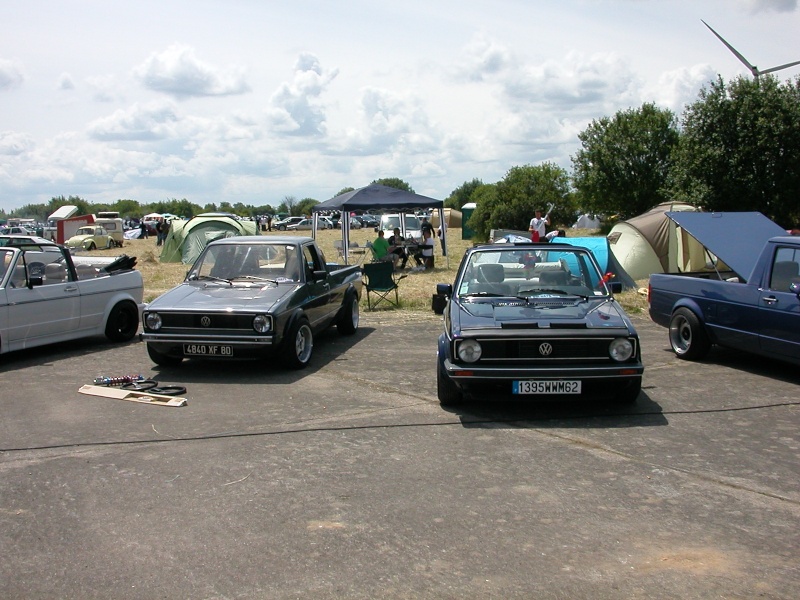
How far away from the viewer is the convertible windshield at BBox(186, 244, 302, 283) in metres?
10.3

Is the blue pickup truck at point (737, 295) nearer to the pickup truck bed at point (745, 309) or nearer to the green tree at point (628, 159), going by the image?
the pickup truck bed at point (745, 309)

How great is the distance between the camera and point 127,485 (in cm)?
546

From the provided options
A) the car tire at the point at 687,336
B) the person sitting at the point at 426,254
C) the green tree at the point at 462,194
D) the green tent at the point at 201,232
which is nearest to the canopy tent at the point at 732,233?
the car tire at the point at 687,336

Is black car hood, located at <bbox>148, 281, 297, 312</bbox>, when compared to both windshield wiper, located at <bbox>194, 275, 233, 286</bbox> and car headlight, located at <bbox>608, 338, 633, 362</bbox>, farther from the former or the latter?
car headlight, located at <bbox>608, 338, 633, 362</bbox>

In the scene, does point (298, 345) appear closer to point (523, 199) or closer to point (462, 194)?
point (523, 199)

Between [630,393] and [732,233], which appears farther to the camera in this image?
[732,233]

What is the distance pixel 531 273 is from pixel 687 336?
9.64 feet

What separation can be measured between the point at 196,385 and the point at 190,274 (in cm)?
232

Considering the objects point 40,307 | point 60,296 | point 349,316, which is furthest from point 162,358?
point 349,316

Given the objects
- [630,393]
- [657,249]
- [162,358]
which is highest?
[657,249]

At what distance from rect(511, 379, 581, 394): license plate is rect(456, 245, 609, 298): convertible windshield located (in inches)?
55.1

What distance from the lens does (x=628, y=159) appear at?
40500 millimetres

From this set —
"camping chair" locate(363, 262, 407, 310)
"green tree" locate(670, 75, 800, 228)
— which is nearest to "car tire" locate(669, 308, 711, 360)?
"camping chair" locate(363, 262, 407, 310)

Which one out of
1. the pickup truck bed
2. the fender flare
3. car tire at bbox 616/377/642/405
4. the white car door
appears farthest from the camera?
the white car door
